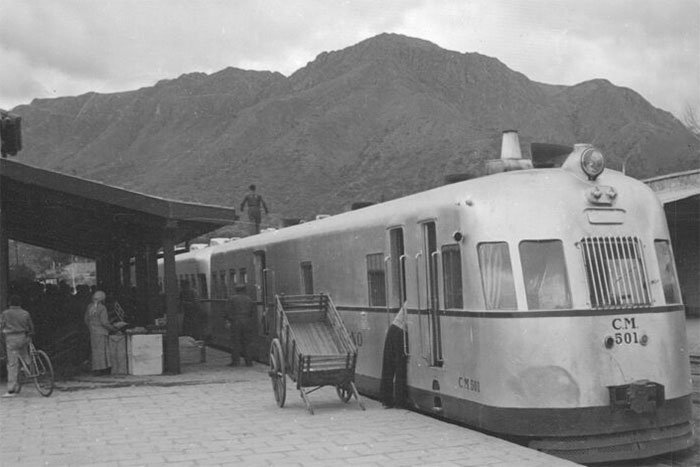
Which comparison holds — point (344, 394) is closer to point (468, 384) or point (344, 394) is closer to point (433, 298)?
point (433, 298)

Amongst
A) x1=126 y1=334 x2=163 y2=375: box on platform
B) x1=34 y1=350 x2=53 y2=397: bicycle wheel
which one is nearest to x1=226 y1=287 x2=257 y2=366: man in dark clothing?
x1=126 y1=334 x2=163 y2=375: box on platform

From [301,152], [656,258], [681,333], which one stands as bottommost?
[681,333]

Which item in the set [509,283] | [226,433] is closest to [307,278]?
[226,433]

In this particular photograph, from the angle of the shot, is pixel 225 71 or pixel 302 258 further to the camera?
pixel 225 71

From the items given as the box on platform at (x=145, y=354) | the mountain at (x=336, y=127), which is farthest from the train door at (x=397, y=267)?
the mountain at (x=336, y=127)

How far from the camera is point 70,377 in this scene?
15.4 m

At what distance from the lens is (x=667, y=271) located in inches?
358

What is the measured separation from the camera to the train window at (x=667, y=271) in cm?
894

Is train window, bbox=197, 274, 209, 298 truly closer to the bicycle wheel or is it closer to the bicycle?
the bicycle wheel

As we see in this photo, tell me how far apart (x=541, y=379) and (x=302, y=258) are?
287 inches

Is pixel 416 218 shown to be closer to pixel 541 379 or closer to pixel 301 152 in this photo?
pixel 541 379

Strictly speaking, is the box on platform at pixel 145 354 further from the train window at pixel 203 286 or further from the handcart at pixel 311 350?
the train window at pixel 203 286

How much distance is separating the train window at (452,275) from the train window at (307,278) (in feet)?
16.7

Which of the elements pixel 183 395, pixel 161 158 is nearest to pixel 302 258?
pixel 183 395
